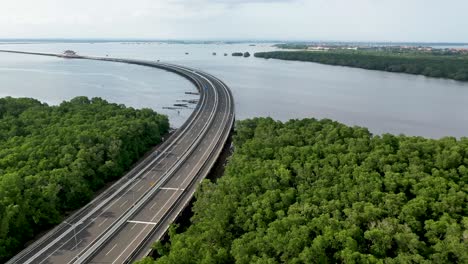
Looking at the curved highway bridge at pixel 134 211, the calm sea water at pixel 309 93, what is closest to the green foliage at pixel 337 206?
the curved highway bridge at pixel 134 211

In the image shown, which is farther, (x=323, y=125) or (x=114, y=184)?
(x=323, y=125)

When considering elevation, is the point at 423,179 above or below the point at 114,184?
above

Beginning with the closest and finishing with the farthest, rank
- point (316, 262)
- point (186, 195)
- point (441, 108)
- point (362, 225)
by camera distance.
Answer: point (316, 262) → point (362, 225) → point (186, 195) → point (441, 108)

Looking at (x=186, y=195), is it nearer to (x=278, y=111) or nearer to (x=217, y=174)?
(x=217, y=174)

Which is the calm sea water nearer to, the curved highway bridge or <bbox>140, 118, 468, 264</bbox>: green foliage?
the curved highway bridge

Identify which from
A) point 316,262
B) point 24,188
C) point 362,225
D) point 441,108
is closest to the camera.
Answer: point 316,262

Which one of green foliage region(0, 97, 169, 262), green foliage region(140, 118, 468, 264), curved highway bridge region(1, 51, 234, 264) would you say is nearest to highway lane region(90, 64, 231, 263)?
curved highway bridge region(1, 51, 234, 264)

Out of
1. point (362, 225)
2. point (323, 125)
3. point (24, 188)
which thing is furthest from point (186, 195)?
point (323, 125)
